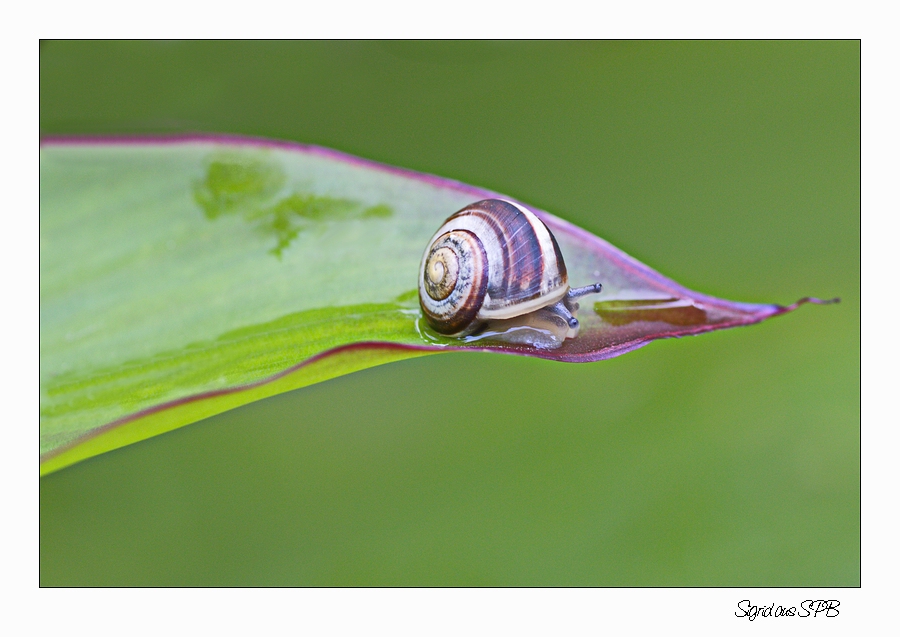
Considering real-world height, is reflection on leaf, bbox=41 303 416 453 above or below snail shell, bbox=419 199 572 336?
below

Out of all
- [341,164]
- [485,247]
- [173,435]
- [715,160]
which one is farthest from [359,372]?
[715,160]

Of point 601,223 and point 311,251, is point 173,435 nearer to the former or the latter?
point 311,251

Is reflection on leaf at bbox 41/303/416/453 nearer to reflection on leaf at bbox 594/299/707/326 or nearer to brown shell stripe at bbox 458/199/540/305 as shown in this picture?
brown shell stripe at bbox 458/199/540/305

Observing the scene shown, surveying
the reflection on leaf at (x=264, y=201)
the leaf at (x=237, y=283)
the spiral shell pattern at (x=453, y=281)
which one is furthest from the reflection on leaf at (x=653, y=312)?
the reflection on leaf at (x=264, y=201)

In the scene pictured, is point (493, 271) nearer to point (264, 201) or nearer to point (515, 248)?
point (515, 248)

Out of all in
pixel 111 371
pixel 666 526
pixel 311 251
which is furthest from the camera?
pixel 311 251

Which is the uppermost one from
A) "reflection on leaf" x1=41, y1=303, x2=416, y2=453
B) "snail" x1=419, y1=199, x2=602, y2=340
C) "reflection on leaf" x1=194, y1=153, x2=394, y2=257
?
"reflection on leaf" x1=194, y1=153, x2=394, y2=257

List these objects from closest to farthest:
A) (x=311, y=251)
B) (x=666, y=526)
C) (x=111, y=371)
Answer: (x=666, y=526) < (x=111, y=371) < (x=311, y=251)

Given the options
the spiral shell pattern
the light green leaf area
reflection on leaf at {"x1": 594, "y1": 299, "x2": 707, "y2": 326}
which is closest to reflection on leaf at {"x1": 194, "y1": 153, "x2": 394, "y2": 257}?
the light green leaf area
